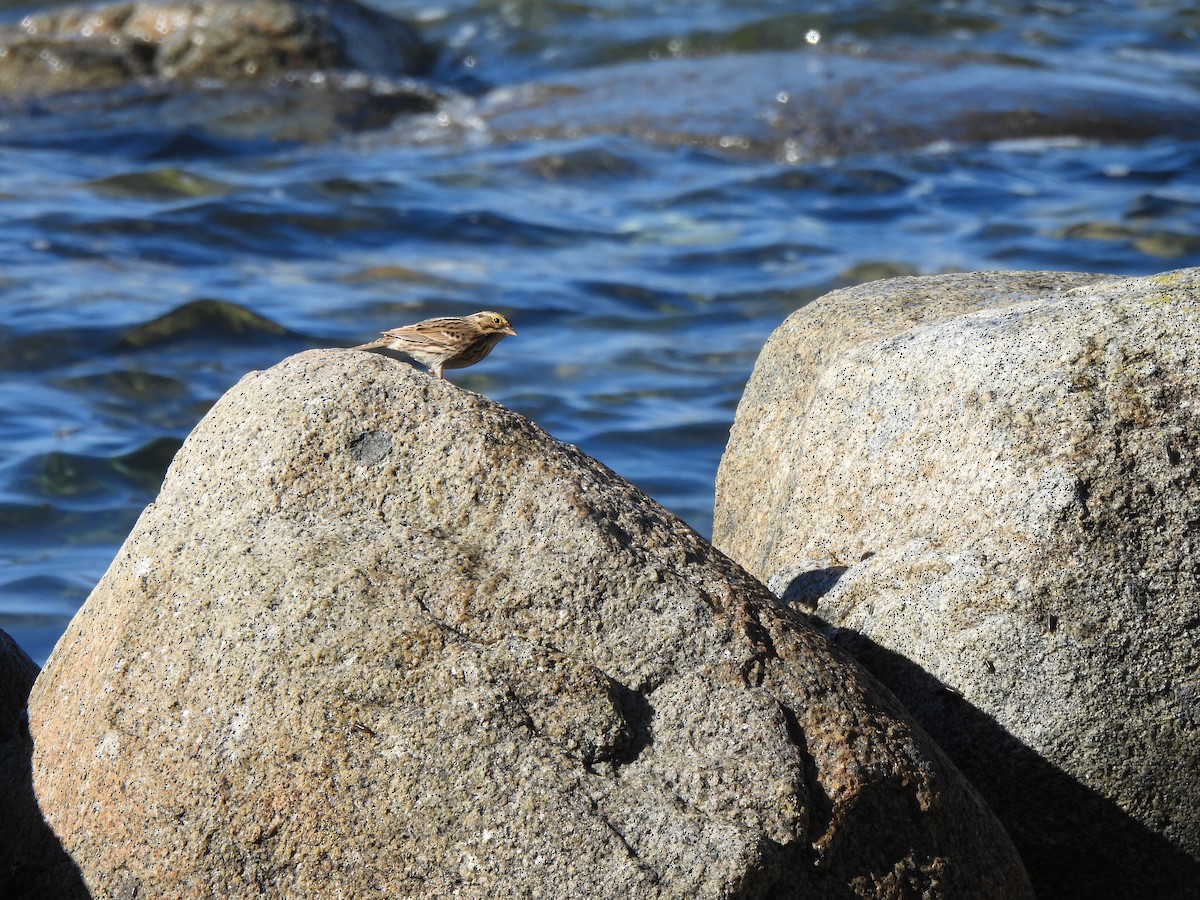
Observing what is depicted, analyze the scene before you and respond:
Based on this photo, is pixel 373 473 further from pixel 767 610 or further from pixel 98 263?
pixel 98 263

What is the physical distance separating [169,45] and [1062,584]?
14.9 metres

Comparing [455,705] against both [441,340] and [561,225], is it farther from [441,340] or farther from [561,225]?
[561,225]

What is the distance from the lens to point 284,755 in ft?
11.6

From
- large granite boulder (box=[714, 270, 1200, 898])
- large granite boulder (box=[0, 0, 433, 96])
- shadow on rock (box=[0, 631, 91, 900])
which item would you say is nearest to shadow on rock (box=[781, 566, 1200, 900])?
large granite boulder (box=[714, 270, 1200, 898])

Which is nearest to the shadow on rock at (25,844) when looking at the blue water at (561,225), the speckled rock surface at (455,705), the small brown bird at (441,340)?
the speckled rock surface at (455,705)

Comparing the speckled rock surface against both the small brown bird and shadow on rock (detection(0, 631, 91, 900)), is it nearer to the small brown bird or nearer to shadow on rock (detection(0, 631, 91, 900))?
shadow on rock (detection(0, 631, 91, 900))

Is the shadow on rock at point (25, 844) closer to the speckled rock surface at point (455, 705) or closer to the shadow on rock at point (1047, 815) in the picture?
the speckled rock surface at point (455, 705)

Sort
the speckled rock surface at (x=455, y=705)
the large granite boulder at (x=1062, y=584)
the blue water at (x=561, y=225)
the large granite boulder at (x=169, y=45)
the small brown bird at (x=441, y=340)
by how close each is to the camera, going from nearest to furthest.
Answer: the speckled rock surface at (x=455, y=705) → the large granite boulder at (x=1062, y=584) → the small brown bird at (x=441, y=340) → the blue water at (x=561, y=225) → the large granite boulder at (x=169, y=45)

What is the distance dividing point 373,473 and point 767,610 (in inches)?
41.9

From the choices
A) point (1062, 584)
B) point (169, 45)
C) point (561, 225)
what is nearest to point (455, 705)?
point (1062, 584)

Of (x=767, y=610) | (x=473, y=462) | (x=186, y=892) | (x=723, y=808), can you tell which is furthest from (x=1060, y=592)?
(x=186, y=892)

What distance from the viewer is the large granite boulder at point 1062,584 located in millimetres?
4160

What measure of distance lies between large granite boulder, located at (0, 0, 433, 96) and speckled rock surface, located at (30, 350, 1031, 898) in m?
13.9

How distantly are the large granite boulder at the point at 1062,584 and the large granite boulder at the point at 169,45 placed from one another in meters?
13.7
